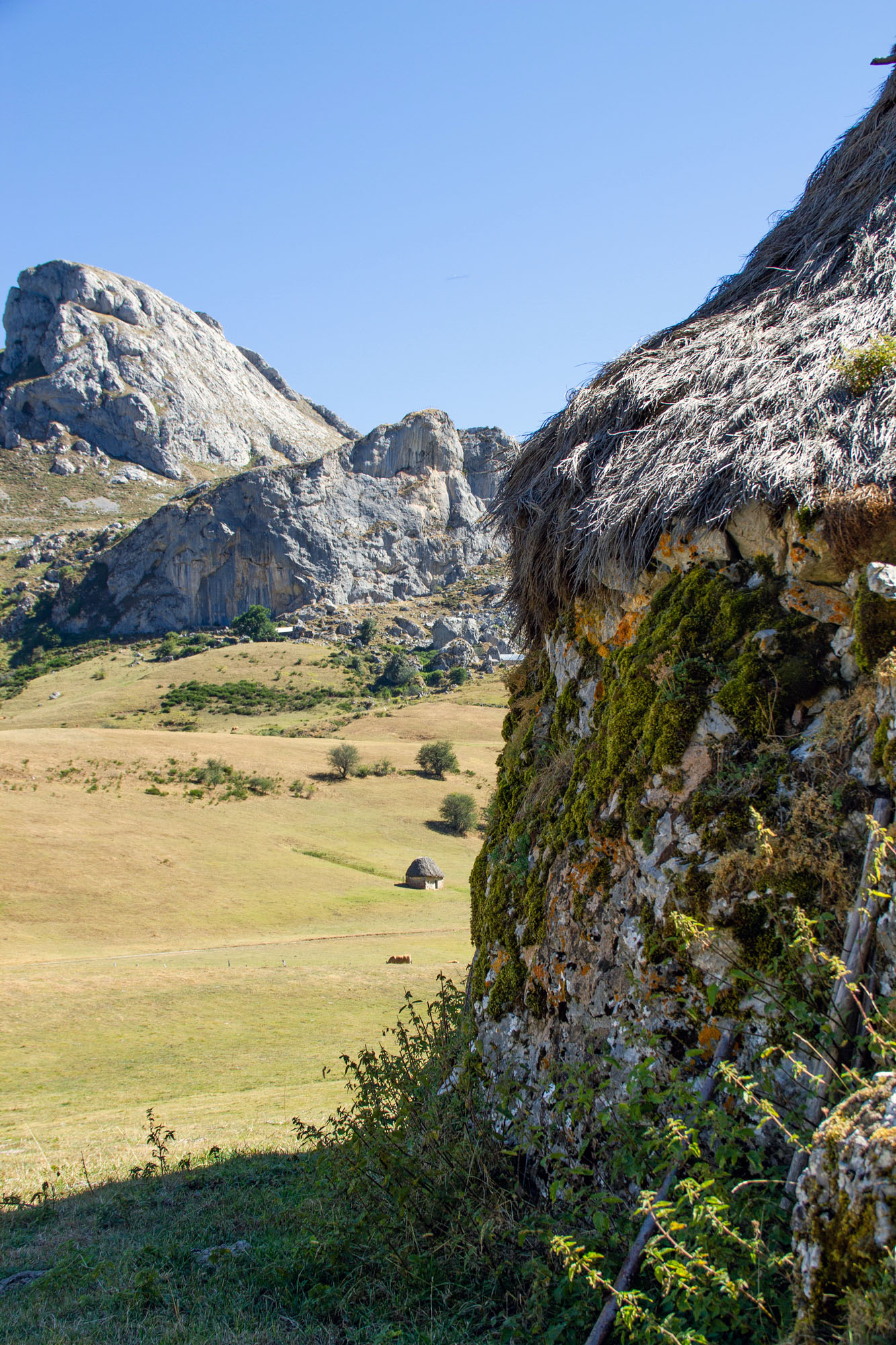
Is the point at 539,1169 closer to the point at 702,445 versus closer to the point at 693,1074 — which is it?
the point at 693,1074

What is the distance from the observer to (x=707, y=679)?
A: 4492 millimetres

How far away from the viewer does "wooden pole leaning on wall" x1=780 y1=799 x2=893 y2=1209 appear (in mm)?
2867

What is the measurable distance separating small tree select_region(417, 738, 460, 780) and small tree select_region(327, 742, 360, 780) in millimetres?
5133

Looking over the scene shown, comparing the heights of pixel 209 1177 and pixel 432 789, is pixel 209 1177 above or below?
above

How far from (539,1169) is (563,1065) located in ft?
2.43

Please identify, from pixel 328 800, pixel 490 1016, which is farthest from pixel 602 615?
pixel 328 800

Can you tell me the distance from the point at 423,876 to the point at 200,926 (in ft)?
38.1

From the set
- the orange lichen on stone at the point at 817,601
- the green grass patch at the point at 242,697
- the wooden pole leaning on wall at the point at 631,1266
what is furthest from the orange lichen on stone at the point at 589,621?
the green grass patch at the point at 242,697

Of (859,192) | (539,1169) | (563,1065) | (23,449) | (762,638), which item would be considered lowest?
(539,1169)

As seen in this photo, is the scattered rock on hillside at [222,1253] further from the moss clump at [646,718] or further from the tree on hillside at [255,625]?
the tree on hillside at [255,625]

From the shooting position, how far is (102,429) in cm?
15362

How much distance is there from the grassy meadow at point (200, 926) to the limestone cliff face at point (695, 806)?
154 inches

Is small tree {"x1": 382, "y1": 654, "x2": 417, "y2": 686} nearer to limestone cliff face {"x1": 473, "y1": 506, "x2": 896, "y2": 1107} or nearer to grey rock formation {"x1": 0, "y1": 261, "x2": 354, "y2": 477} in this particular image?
limestone cliff face {"x1": 473, "y1": 506, "x2": 896, "y2": 1107}

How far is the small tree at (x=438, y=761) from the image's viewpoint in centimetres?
5631
